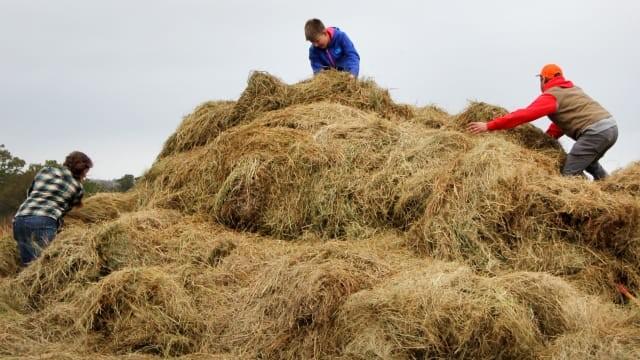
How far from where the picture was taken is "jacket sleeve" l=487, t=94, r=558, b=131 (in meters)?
7.01

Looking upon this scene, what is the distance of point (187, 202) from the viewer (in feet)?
24.2

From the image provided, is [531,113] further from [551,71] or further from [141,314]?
[141,314]

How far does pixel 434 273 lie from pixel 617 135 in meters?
3.30

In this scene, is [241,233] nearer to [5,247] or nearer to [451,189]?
[451,189]

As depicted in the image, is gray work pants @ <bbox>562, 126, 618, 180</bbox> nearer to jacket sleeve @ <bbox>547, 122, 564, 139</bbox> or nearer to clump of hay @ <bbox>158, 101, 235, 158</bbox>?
jacket sleeve @ <bbox>547, 122, 564, 139</bbox>

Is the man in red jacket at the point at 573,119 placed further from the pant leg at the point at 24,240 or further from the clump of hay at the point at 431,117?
the pant leg at the point at 24,240

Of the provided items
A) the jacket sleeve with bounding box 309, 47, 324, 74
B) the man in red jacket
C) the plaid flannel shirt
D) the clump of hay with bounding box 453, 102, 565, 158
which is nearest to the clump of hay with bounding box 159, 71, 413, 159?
the jacket sleeve with bounding box 309, 47, 324, 74

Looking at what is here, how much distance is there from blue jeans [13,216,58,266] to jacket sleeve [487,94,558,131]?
4.46m

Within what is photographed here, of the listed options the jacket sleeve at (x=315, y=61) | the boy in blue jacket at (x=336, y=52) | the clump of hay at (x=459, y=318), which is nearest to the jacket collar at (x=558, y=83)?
the boy in blue jacket at (x=336, y=52)

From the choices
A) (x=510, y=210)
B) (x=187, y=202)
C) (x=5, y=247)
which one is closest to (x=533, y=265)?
(x=510, y=210)

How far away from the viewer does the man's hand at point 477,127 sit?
7.30 m

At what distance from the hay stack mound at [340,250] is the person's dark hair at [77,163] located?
54 centimetres

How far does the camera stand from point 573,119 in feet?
23.5

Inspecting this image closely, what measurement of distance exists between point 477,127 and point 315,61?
265 centimetres
